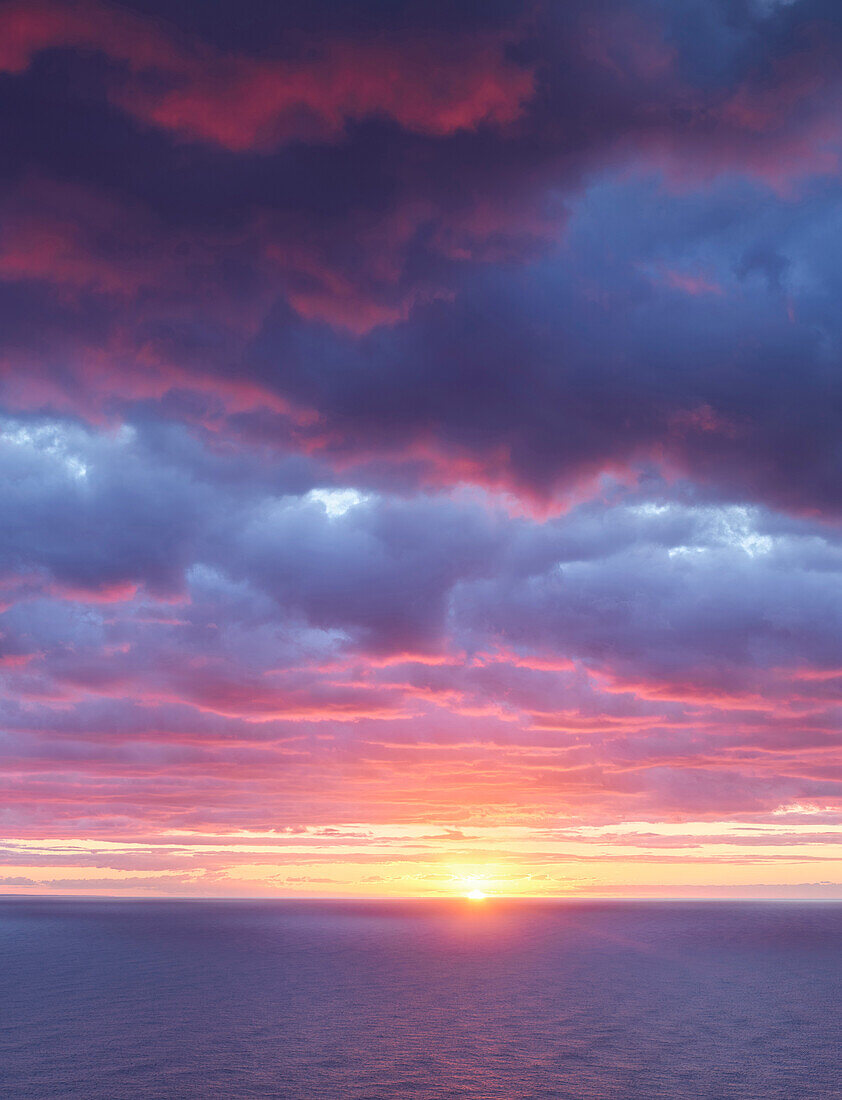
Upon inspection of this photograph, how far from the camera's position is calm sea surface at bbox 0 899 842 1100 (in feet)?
175

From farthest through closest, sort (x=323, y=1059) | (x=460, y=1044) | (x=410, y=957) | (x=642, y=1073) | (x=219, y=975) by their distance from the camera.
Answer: (x=410, y=957) → (x=219, y=975) → (x=460, y=1044) → (x=323, y=1059) → (x=642, y=1073)

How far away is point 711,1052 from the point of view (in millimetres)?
63438

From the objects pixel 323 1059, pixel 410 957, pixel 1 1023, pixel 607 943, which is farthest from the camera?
pixel 607 943

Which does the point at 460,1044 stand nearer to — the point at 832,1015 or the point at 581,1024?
the point at 581,1024

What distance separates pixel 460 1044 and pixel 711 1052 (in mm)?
17928

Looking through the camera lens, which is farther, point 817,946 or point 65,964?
point 817,946

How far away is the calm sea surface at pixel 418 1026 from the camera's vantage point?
53469 mm

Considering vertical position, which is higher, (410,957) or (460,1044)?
(460,1044)

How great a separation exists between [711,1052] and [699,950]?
3727 inches

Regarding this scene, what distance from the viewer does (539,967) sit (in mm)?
120062

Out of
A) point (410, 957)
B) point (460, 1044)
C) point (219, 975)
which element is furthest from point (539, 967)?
point (460, 1044)

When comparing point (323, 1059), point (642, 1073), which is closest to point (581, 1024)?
point (642, 1073)

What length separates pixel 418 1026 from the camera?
7412 centimetres

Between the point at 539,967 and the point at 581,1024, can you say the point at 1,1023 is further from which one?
the point at 539,967
